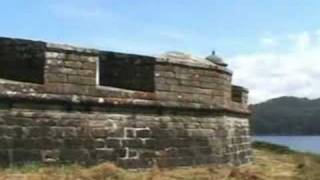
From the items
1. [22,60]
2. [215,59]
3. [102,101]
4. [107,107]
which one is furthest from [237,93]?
[22,60]

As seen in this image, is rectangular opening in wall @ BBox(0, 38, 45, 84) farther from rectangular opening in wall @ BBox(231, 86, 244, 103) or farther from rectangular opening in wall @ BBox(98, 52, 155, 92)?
rectangular opening in wall @ BBox(231, 86, 244, 103)

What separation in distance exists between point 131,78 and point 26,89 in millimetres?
2411

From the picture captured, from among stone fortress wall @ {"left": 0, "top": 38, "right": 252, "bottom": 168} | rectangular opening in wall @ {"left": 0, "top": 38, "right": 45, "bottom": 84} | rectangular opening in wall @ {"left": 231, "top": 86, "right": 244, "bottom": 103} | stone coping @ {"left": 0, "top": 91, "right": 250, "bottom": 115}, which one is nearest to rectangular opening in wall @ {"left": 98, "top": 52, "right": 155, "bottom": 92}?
stone fortress wall @ {"left": 0, "top": 38, "right": 252, "bottom": 168}

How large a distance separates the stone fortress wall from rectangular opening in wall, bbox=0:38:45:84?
2 cm

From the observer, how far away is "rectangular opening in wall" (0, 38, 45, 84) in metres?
11.5

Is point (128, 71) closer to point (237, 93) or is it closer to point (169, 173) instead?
point (169, 173)

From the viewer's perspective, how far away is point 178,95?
13.2 meters

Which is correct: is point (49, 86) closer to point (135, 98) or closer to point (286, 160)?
point (135, 98)

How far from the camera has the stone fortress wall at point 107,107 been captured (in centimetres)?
1102

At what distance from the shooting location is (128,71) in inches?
505

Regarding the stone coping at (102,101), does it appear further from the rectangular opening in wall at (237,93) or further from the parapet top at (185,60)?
the rectangular opening in wall at (237,93)

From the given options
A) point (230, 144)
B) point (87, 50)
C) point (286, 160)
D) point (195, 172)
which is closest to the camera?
point (87, 50)

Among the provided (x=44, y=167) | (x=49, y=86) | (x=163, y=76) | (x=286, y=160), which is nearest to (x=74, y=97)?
(x=49, y=86)

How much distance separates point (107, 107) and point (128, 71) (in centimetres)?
113
